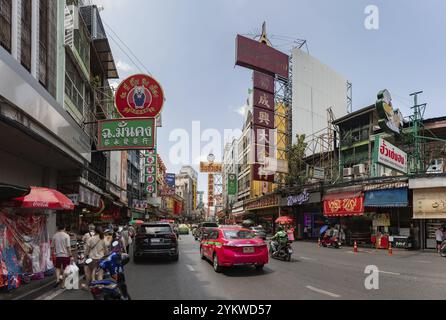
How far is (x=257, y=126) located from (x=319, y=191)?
13.1 meters

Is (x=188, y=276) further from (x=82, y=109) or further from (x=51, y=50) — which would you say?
(x=82, y=109)

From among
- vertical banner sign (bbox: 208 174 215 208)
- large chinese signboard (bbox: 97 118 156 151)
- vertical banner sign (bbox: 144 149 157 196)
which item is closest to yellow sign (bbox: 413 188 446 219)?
large chinese signboard (bbox: 97 118 156 151)

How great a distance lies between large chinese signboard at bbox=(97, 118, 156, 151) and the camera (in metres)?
18.1

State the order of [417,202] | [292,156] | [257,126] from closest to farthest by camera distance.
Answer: [417,202] < [292,156] < [257,126]

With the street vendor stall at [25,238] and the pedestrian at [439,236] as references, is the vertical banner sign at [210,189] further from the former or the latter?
the street vendor stall at [25,238]

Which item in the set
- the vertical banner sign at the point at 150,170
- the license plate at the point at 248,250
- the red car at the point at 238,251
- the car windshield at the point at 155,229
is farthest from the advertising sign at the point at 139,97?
the vertical banner sign at the point at 150,170

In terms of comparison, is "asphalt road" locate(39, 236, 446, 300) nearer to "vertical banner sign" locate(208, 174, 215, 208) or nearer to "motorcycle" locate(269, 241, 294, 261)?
"motorcycle" locate(269, 241, 294, 261)

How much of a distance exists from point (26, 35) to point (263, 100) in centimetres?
3326

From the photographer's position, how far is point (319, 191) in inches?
1362

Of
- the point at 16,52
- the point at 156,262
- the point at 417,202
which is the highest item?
the point at 16,52

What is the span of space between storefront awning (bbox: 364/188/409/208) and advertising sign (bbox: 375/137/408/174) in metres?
1.68

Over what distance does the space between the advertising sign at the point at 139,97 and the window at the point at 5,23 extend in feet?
22.3

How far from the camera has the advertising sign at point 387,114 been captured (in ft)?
83.5

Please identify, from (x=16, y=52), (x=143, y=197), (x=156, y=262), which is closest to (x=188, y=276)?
(x=156, y=262)
